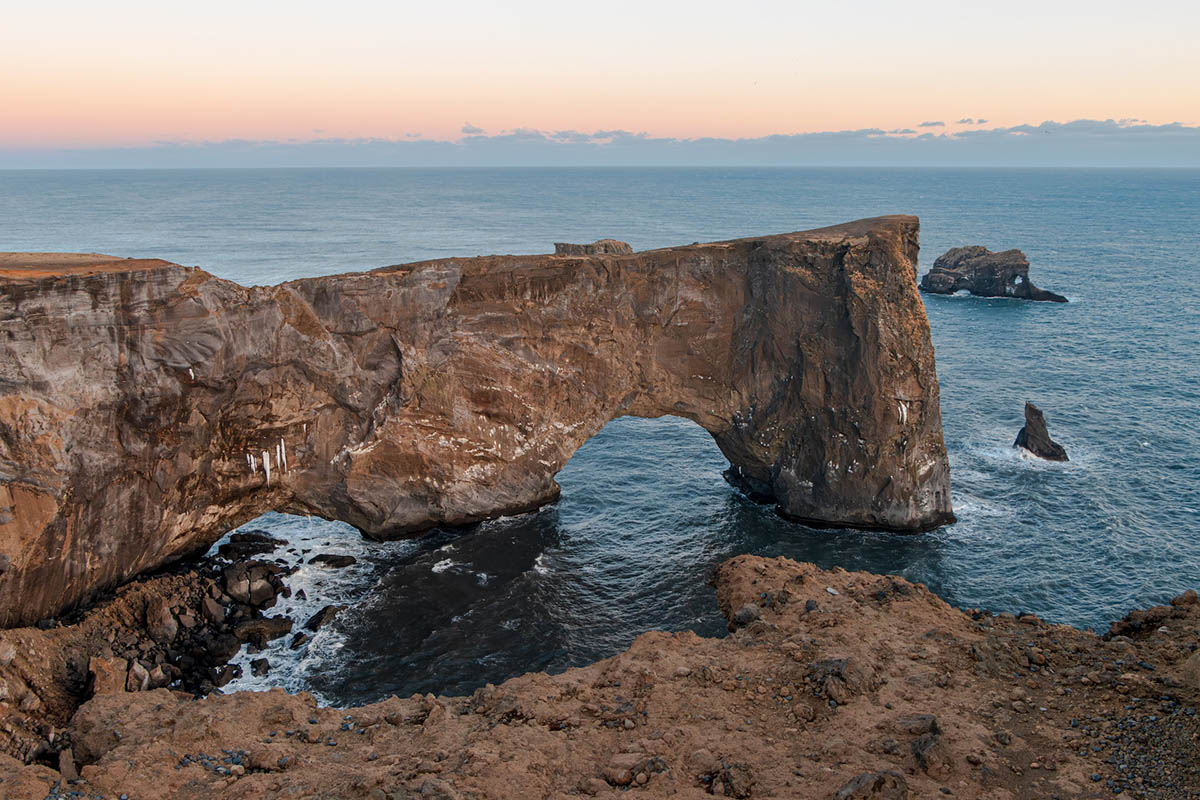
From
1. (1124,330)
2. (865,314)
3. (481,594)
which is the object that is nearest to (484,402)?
(481,594)

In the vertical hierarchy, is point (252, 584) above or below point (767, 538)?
above

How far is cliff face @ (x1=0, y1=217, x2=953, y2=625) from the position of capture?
95.0 ft

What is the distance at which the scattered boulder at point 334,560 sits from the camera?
123 feet

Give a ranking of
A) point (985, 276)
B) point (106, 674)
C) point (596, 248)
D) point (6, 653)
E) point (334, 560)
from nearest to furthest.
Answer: point (6, 653) → point (106, 674) → point (334, 560) → point (596, 248) → point (985, 276)

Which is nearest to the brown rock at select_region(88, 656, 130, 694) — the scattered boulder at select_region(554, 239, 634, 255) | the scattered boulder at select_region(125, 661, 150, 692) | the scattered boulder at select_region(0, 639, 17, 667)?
the scattered boulder at select_region(125, 661, 150, 692)

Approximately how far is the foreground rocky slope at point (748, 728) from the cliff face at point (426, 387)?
988cm

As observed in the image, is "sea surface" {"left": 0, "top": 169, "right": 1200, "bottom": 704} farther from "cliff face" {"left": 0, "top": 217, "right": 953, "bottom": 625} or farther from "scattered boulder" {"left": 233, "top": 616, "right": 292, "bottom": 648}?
"cliff face" {"left": 0, "top": 217, "right": 953, "bottom": 625}

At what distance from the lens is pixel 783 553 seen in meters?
39.1

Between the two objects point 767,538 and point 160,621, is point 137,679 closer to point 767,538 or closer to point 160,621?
point 160,621

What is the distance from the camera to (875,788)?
58.2 feet

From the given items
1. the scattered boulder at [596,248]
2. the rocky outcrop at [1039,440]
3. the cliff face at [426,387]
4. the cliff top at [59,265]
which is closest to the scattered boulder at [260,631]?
the cliff face at [426,387]

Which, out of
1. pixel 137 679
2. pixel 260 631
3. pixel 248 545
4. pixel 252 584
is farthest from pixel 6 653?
pixel 248 545

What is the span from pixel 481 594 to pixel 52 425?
17.3 metres

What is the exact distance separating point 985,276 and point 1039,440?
55.2 meters
